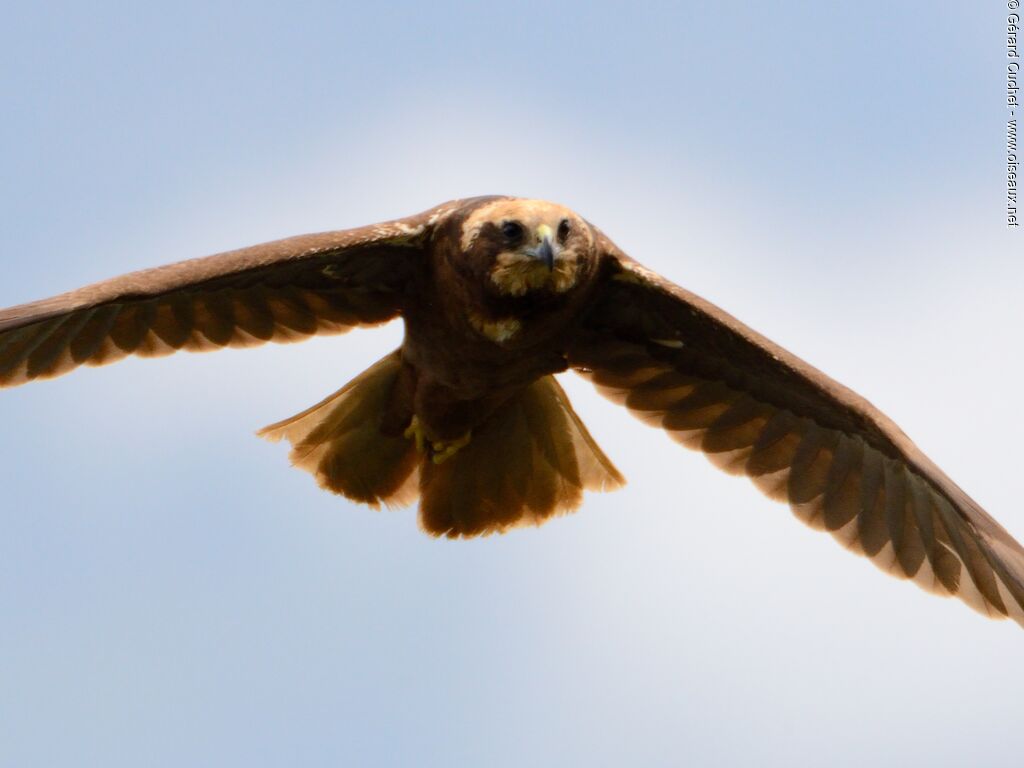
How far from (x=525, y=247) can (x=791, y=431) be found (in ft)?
8.04

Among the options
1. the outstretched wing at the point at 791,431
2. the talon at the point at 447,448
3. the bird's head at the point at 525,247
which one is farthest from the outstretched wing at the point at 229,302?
the outstretched wing at the point at 791,431

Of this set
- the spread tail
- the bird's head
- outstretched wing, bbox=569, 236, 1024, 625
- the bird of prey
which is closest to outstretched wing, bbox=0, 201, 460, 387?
the bird of prey

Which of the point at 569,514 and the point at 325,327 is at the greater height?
the point at 325,327

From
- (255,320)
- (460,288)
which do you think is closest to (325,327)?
(255,320)

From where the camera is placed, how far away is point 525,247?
9570mm

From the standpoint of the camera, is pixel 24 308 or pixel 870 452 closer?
pixel 24 308

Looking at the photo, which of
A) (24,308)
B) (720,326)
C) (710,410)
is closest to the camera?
(24,308)

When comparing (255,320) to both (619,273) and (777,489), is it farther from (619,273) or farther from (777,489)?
(777,489)

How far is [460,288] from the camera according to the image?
32.3ft

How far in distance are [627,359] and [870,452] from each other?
149 centimetres

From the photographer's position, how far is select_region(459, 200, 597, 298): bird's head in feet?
31.4

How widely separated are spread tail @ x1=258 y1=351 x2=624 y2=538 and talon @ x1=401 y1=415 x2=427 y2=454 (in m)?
0.04

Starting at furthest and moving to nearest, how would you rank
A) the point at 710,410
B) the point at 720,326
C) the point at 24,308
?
the point at 710,410, the point at 720,326, the point at 24,308

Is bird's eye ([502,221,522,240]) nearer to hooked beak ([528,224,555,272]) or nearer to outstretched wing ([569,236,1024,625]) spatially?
hooked beak ([528,224,555,272])
